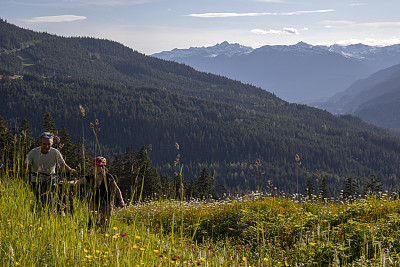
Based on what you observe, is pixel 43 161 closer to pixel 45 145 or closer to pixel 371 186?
pixel 45 145

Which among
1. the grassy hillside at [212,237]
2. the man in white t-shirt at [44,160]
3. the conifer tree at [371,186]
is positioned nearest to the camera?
the grassy hillside at [212,237]

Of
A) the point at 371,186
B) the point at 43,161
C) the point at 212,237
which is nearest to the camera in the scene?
the point at 212,237

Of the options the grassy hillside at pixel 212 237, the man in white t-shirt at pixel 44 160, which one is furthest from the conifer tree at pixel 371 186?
the man in white t-shirt at pixel 44 160

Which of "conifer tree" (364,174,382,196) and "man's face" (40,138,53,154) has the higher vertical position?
"man's face" (40,138,53,154)

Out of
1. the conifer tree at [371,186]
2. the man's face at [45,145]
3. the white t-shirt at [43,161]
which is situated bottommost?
the conifer tree at [371,186]

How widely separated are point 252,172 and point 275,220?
622 feet

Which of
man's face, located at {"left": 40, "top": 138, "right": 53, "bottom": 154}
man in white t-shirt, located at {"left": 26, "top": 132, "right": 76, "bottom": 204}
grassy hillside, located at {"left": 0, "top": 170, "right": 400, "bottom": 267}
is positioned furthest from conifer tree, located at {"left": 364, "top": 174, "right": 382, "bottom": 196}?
man's face, located at {"left": 40, "top": 138, "right": 53, "bottom": 154}

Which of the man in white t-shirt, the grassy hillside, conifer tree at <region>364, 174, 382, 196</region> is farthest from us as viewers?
conifer tree at <region>364, 174, 382, 196</region>

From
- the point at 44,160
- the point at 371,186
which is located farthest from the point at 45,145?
the point at 371,186

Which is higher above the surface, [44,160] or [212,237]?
[44,160]

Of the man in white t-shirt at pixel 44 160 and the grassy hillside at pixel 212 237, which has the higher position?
the man in white t-shirt at pixel 44 160

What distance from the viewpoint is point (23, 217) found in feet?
15.0

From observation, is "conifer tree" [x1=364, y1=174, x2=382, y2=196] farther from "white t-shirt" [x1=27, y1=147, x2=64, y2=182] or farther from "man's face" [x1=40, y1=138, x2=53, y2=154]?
"man's face" [x1=40, y1=138, x2=53, y2=154]

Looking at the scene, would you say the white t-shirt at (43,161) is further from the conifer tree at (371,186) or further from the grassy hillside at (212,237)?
the conifer tree at (371,186)
